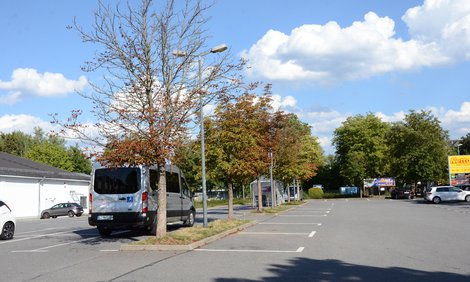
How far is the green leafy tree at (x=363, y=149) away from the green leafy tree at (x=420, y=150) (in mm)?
13024

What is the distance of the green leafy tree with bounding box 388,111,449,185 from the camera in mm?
59531

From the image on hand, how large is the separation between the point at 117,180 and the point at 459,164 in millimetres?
51991

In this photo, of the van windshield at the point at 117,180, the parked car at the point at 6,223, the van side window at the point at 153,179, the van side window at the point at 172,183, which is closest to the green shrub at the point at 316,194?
the van side window at the point at 172,183

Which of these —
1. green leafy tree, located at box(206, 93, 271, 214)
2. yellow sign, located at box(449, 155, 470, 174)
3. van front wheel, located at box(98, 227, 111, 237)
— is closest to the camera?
van front wheel, located at box(98, 227, 111, 237)

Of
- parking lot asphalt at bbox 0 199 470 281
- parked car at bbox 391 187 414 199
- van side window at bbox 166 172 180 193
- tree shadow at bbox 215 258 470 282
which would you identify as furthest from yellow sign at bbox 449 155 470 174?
tree shadow at bbox 215 258 470 282

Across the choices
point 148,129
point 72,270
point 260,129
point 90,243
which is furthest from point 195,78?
point 260,129

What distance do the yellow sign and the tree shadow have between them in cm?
5335

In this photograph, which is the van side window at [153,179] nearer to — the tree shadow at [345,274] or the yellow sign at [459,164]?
the tree shadow at [345,274]

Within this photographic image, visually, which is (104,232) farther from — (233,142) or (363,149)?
(363,149)

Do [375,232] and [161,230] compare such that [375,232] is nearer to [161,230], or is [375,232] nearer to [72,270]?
[161,230]

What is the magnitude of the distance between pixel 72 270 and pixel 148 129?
435 cm

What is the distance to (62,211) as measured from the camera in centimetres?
4166

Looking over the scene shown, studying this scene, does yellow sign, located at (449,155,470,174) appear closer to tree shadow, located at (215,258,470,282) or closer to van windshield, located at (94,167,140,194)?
van windshield, located at (94,167,140,194)

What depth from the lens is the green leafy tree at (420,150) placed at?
195 ft
